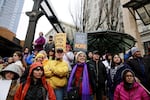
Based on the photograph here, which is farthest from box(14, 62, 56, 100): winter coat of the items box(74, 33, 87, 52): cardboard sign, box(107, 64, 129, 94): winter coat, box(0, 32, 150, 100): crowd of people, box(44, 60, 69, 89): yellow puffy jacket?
box(74, 33, 87, 52): cardboard sign

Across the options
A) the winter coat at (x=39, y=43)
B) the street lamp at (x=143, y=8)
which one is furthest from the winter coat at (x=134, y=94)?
the winter coat at (x=39, y=43)

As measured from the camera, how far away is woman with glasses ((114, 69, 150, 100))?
416 cm

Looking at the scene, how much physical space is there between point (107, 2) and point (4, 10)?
99.8 feet

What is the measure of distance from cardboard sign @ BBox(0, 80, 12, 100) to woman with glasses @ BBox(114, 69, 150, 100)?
2.21 m

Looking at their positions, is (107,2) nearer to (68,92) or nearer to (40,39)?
(40,39)

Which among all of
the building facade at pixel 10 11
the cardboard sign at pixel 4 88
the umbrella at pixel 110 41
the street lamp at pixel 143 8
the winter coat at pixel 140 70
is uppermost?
the building facade at pixel 10 11

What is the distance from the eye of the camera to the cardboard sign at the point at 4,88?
3.63m

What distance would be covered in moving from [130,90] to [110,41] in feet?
21.3

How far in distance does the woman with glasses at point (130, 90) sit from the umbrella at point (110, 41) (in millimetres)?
5541

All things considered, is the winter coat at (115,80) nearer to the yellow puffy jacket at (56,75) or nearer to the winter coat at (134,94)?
the winter coat at (134,94)

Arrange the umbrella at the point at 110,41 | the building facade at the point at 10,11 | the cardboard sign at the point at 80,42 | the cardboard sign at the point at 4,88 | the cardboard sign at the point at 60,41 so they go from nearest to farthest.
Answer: the cardboard sign at the point at 4,88 → the cardboard sign at the point at 60,41 → the cardboard sign at the point at 80,42 → the umbrella at the point at 110,41 → the building facade at the point at 10,11

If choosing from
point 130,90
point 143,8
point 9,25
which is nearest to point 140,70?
point 130,90

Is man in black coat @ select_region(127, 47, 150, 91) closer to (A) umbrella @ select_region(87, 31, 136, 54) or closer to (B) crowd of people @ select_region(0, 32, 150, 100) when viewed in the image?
(B) crowd of people @ select_region(0, 32, 150, 100)

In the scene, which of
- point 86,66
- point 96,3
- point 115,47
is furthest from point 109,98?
point 96,3
